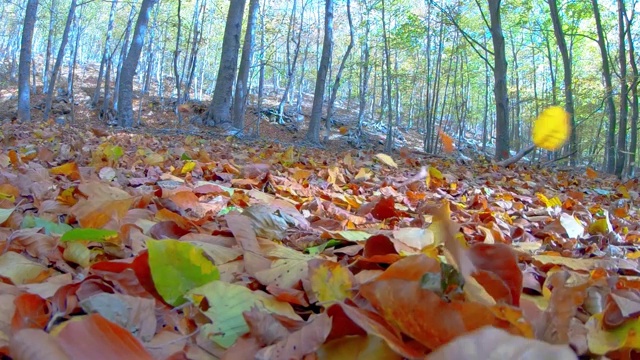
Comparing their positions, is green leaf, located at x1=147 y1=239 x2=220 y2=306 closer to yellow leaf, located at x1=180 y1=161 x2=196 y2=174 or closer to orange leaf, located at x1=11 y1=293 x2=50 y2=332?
orange leaf, located at x1=11 y1=293 x2=50 y2=332

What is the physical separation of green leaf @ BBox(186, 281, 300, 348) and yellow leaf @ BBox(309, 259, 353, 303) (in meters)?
0.06

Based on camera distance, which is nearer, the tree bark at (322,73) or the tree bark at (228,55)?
the tree bark at (228,55)

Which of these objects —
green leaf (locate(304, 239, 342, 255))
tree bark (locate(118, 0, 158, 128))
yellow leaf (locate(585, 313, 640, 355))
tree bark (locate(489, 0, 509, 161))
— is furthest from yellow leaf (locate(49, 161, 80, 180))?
tree bark (locate(118, 0, 158, 128))

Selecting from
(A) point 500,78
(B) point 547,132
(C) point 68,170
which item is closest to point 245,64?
(A) point 500,78

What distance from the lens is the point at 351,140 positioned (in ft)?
62.3

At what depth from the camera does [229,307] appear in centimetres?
74

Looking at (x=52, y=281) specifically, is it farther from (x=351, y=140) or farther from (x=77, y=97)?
(x=77, y=97)

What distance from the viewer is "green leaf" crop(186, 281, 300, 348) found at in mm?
682

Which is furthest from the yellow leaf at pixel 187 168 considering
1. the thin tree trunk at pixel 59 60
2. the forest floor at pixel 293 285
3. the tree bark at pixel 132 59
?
the thin tree trunk at pixel 59 60

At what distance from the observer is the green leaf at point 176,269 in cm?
80

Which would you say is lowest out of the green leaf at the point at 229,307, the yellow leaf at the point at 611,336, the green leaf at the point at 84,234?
the green leaf at the point at 229,307

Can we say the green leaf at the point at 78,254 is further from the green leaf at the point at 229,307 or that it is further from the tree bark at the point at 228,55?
the tree bark at the point at 228,55

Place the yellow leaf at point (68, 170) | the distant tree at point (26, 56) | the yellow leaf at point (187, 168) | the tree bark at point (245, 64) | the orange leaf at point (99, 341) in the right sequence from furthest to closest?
the tree bark at point (245, 64), the distant tree at point (26, 56), the yellow leaf at point (187, 168), the yellow leaf at point (68, 170), the orange leaf at point (99, 341)

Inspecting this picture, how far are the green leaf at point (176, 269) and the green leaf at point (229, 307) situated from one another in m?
0.03
